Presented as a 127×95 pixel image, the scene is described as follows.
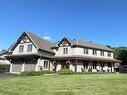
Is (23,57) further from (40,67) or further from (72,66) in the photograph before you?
(72,66)

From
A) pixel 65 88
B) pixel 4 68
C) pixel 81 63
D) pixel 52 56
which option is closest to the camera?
pixel 65 88

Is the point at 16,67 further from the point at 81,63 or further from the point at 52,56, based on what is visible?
the point at 81,63

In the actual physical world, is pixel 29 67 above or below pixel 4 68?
above

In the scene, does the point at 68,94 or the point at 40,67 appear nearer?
the point at 68,94

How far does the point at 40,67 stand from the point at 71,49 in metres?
8.16

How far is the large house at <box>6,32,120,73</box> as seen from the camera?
Answer: 50.1 metres

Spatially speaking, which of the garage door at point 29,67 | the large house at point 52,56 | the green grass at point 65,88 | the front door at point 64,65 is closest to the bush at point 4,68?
the large house at point 52,56

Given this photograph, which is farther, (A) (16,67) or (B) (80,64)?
(A) (16,67)

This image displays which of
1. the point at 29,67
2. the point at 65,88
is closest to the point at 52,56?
the point at 29,67

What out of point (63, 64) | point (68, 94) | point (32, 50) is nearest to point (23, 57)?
point (32, 50)

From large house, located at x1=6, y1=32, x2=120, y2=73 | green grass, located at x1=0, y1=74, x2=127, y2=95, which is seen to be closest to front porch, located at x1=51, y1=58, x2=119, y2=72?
large house, located at x1=6, y1=32, x2=120, y2=73

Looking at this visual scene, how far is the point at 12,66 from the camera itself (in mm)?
53781

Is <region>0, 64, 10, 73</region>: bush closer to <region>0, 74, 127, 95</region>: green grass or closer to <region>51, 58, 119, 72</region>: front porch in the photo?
<region>51, 58, 119, 72</region>: front porch

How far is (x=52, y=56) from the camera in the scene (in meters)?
54.6
